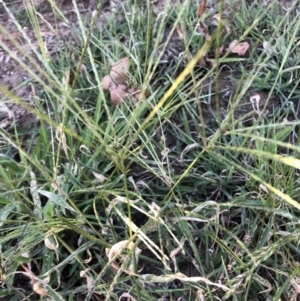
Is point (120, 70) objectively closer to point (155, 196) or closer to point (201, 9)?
point (201, 9)

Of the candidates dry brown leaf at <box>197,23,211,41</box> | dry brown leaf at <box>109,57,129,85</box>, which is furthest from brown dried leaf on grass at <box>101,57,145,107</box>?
dry brown leaf at <box>197,23,211,41</box>

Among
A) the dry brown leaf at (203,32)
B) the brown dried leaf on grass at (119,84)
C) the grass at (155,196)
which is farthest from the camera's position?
the dry brown leaf at (203,32)

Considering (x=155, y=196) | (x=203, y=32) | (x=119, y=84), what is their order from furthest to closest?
(x=203, y=32), (x=119, y=84), (x=155, y=196)

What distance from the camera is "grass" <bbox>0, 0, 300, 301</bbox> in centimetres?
107

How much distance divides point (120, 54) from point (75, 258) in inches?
28.9

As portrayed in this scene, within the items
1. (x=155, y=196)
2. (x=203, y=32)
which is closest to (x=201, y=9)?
(x=203, y=32)

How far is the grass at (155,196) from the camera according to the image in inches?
42.0

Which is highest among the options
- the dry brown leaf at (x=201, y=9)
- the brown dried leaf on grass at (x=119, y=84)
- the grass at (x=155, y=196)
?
the dry brown leaf at (x=201, y=9)

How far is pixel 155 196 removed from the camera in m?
1.29

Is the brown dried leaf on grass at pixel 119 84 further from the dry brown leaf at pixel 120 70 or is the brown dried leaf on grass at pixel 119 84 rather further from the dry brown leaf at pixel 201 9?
the dry brown leaf at pixel 201 9

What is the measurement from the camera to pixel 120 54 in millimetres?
1592

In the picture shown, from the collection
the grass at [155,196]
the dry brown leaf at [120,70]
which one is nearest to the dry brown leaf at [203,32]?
the grass at [155,196]

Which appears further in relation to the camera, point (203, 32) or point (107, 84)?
point (203, 32)

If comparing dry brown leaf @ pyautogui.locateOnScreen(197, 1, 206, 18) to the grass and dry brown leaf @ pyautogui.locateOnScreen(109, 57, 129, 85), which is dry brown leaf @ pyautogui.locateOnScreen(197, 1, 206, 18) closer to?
the grass
